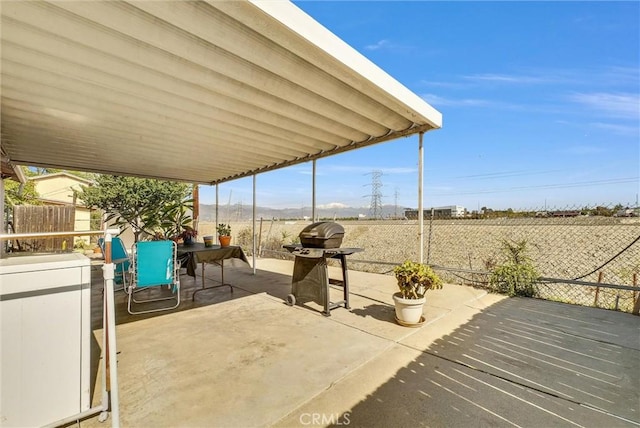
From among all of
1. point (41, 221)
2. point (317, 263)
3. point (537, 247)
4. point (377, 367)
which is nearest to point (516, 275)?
point (317, 263)

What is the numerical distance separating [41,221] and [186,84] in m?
8.51

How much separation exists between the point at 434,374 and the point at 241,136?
3.66 meters

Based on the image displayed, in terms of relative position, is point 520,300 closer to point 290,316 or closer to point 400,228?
point 290,316

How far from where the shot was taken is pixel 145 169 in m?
6.03

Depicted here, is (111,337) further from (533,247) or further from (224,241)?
(533,247)

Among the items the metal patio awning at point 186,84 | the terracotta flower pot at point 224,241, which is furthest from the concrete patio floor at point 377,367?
the metal patio awning at point 186,84

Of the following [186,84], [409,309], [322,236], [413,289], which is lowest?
[409,309]

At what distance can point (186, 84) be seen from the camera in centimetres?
253

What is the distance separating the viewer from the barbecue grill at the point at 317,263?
11.4 feet

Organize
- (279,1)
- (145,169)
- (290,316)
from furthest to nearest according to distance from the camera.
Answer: (145,169)
(290,316)
(279,1)

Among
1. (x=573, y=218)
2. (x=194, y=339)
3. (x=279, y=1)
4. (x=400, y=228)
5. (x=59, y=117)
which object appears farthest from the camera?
(x=400, y=228)

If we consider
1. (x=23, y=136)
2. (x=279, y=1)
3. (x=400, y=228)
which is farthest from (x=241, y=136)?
(x=400, y=228)

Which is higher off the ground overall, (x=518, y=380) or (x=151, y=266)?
(x=151, y=266)

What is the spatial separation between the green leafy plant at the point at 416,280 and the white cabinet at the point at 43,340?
2.73 metres
